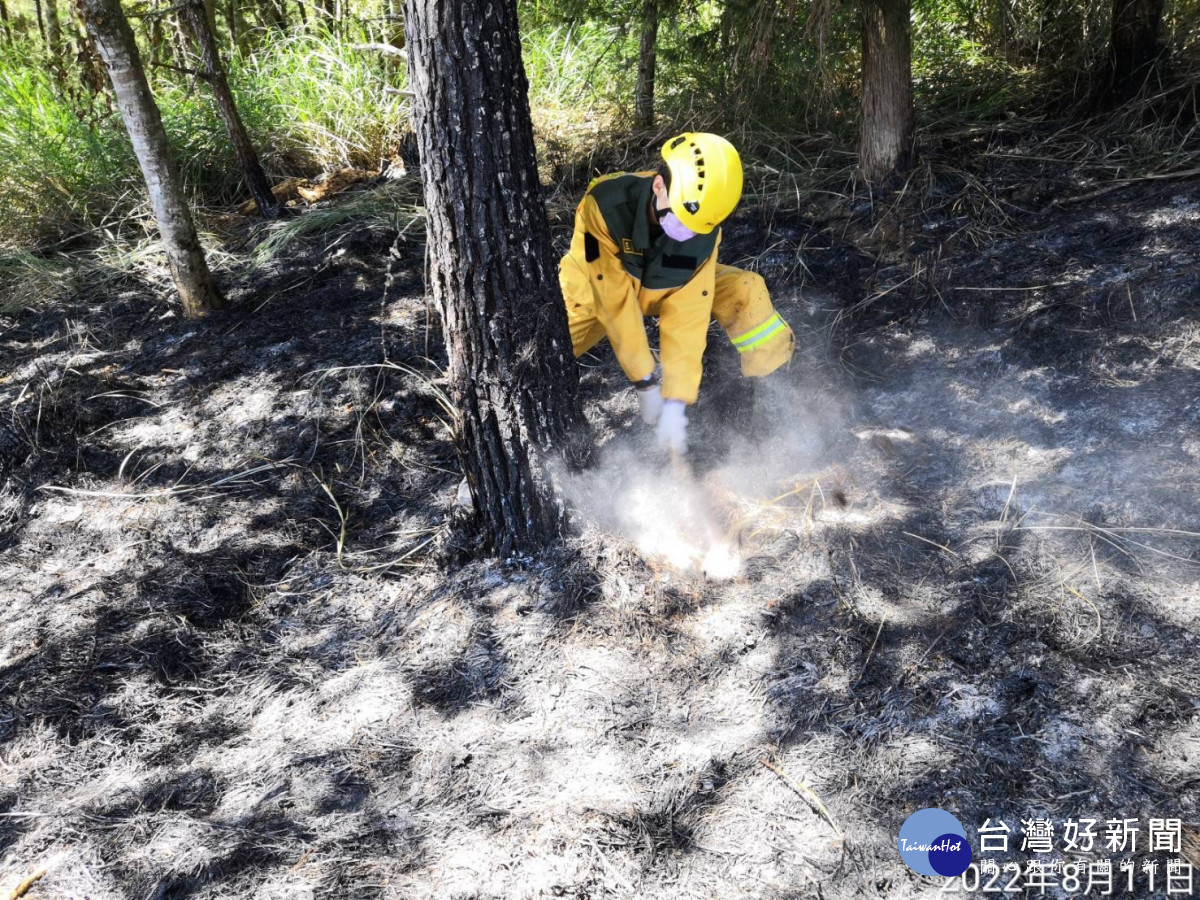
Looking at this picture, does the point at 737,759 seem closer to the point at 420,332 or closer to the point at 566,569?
the point at 566,569

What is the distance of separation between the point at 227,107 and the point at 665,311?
349 cm

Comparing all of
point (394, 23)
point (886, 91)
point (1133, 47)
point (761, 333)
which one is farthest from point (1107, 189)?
point (394, 23)

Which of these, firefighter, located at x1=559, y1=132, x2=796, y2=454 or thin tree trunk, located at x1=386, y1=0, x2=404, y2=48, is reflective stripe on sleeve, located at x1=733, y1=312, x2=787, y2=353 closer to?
firefighter, located at x1=559, y1=132, x2=796, y2=454

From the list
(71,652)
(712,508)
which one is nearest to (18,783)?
(71,652)

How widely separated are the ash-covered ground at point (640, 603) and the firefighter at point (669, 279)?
1.38 feet

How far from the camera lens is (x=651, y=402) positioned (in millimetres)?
3695

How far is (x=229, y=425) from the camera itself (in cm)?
425

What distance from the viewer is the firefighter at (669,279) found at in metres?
3.01

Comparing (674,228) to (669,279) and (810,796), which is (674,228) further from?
(810,796)

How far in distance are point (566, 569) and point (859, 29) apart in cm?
322

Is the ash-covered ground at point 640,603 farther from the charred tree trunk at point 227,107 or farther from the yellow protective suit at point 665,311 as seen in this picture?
the charred tree trunk at point 227,107
